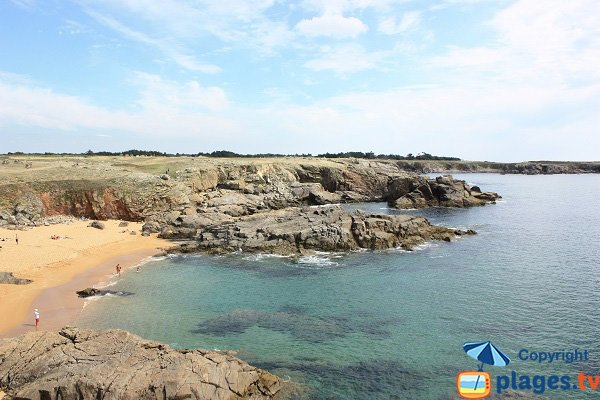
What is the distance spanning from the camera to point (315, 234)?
44.1 metres

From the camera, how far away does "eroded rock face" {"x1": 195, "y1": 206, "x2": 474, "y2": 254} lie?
143ft

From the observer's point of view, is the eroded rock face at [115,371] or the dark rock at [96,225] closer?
the eroded rock face at [115,371]

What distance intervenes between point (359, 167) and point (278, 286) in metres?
64.8

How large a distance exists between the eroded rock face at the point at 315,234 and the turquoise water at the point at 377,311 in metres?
2.16

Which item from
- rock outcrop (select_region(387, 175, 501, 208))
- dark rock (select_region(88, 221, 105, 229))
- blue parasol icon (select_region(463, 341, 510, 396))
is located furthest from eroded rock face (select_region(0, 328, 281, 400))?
rock outcrop (select_region(387, 175, 501, 208))

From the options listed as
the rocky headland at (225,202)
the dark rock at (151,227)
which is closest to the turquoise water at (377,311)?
the rocky headland at (225,202)

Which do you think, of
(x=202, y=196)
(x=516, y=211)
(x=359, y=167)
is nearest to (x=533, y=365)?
(x=202, y=196)

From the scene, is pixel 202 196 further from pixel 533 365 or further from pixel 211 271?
pixel 533 365

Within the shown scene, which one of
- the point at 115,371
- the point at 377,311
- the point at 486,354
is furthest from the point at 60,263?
the point at 486,354

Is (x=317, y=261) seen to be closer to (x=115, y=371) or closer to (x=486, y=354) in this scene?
(x=486, y=354)

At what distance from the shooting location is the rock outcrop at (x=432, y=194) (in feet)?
247

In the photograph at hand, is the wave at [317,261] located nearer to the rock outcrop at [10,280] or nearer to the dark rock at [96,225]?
Answer: the rock outcrop at [10,280]

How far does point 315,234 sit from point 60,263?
24.1 metres

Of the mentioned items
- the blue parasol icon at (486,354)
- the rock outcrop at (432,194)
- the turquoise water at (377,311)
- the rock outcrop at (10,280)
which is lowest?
the turquoise water at (377,311)
